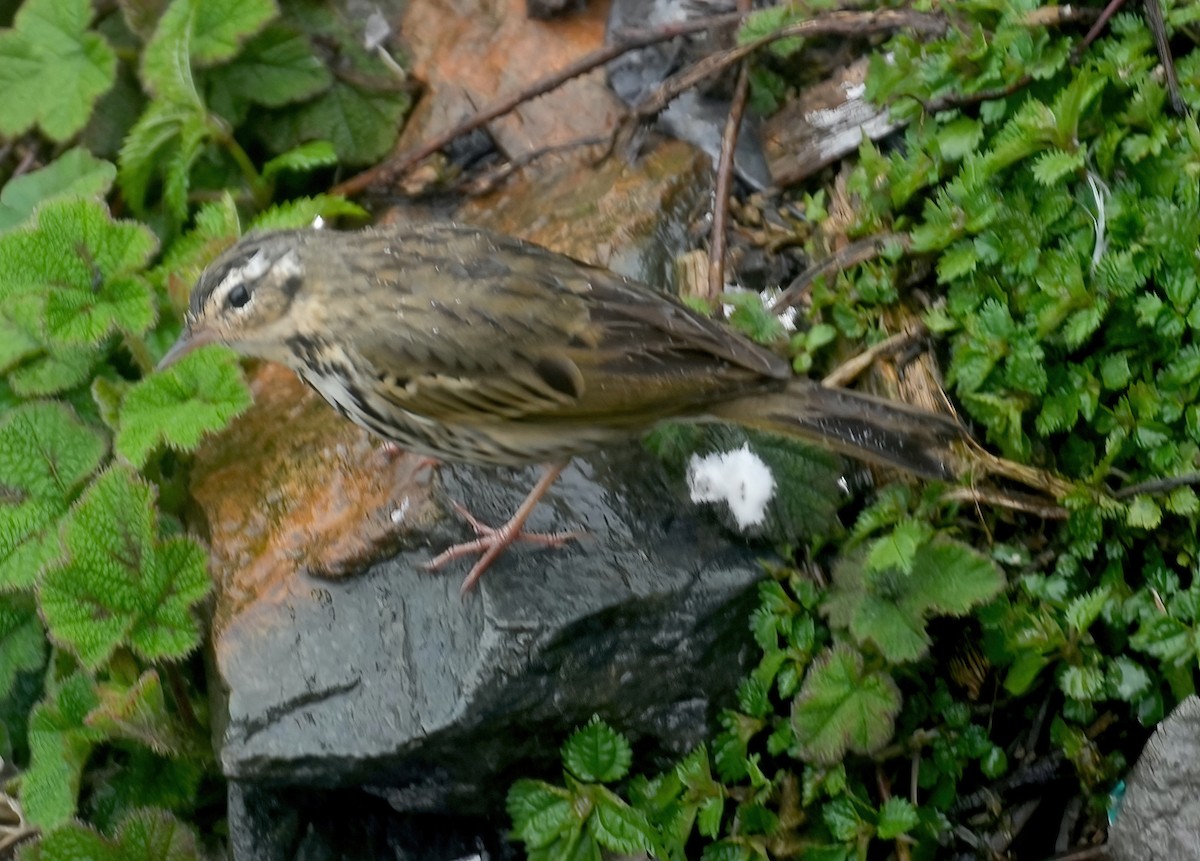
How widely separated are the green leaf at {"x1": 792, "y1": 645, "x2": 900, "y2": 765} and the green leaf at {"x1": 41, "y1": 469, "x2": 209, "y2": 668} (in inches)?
67.1

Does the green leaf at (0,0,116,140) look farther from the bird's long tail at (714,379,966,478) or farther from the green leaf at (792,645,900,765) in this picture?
the green leaf at (792,645,900,765)

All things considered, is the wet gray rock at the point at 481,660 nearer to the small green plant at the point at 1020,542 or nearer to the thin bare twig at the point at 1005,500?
the small green plant at the point at 1020,542

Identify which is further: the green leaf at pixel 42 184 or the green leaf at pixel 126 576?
the green leaf at pixel 42 184

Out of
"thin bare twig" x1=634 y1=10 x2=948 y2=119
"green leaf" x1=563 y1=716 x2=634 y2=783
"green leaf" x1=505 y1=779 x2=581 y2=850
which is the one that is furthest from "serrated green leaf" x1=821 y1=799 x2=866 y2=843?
"thin bare twig" x1=634 y1=10 x2=948 y2=119

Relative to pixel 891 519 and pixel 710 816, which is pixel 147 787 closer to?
pixel 710 816

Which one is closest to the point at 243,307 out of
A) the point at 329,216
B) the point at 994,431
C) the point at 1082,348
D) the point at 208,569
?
the point at 208,569

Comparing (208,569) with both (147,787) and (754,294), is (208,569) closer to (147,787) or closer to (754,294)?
(147,787)

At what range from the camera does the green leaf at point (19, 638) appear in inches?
143

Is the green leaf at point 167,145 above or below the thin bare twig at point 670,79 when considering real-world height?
above

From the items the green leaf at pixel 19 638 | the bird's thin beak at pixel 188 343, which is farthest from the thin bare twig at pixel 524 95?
the green leaf at pixel 19 638

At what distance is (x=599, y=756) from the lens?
298cm

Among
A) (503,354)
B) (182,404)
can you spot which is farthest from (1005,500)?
(182,404)

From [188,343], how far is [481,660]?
1.22 meters

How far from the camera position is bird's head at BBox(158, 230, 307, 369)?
3.11 m
